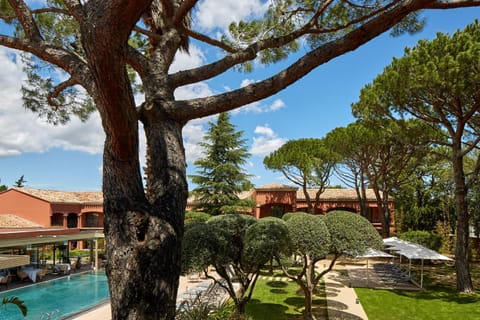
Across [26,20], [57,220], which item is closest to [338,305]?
[26,20]

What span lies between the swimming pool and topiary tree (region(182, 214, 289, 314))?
6017 millimetres

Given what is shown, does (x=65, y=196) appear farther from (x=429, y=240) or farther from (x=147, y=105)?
(x=147, y=105)

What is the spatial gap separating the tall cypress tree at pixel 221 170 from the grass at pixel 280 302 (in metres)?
7.68

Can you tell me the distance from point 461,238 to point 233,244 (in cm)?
951

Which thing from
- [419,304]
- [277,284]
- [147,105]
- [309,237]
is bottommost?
[277,284]

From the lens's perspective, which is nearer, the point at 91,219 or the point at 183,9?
the point at 183,9

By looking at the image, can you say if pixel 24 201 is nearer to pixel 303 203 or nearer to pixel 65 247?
pixel 65 247

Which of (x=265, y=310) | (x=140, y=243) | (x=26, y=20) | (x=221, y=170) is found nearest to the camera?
(x=140, y=243)

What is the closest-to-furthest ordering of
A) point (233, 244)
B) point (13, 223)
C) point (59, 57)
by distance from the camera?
point (59, 57) → point (233, 244) → point (13, 223)

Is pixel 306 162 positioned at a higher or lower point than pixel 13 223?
higher

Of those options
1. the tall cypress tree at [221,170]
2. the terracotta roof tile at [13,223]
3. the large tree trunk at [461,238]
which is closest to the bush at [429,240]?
the large tree trunk at [461,238]

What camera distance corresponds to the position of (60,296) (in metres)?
13.9

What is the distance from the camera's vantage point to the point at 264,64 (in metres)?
6.35

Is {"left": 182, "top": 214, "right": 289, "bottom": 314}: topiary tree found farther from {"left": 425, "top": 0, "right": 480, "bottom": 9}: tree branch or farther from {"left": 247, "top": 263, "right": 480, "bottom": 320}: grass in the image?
{"left": 425, "top": 0, "right": 480, "bottom": 9}: tree branch
